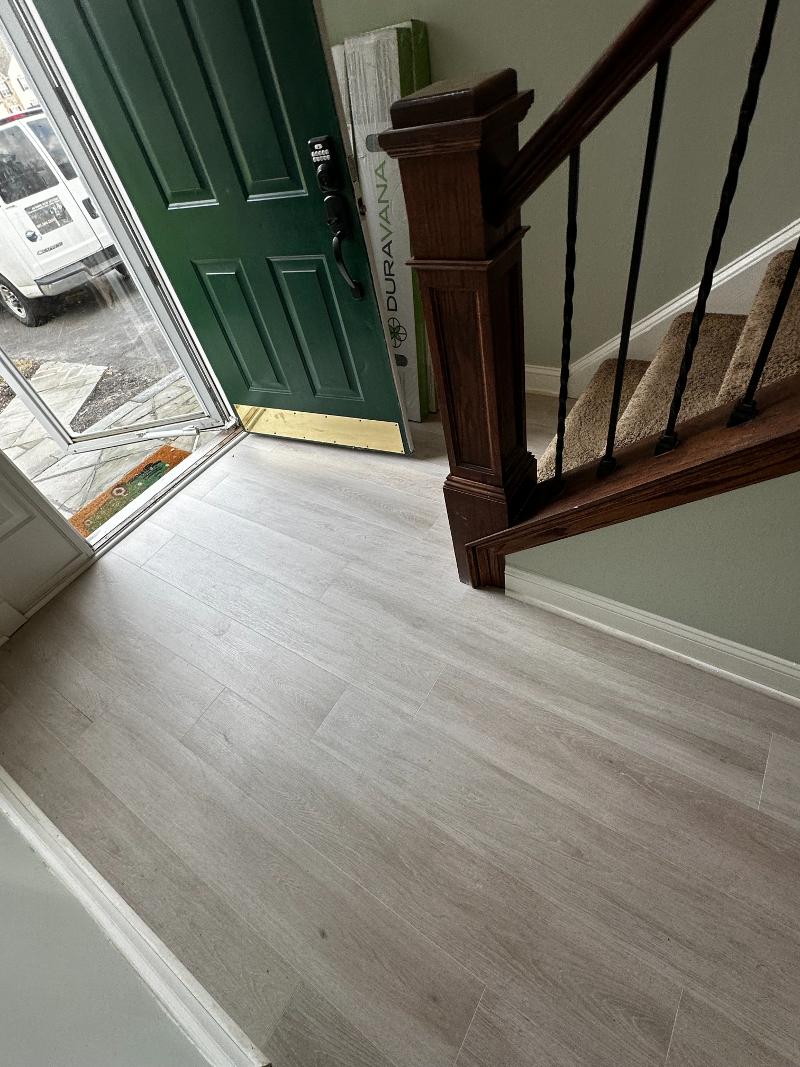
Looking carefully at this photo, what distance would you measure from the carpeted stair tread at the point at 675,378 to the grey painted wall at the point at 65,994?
165 centimetres

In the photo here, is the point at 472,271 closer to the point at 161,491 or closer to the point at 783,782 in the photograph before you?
the point at 783,782

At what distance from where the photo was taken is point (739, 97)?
150cm

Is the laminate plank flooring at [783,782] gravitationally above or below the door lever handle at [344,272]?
below

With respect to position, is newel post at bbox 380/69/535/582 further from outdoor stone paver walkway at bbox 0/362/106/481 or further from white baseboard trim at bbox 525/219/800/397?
outdoor stone paver walkway at bbox 0/362/106/481

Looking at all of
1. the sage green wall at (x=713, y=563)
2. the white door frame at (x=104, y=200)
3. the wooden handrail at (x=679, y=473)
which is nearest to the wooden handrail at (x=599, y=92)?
the wooden handrail at (x=679, y=473)

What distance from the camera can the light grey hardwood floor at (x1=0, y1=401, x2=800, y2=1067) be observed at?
39.4 inches

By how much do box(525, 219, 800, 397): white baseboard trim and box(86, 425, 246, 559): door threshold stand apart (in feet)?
5.34

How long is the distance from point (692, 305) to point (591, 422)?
2.27 feet

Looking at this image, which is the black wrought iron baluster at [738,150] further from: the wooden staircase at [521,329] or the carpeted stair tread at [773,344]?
the carpeted stair tread at [773,344]

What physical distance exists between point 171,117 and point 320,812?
7.42 feet

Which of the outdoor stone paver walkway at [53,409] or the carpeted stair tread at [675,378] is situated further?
the outdoor stone paver walkway at [53,409]

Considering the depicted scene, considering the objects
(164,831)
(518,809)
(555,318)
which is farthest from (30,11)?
(518,809)

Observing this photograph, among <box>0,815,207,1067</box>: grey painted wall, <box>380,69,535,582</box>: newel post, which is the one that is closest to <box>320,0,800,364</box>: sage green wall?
<box>380,69,535,582</box>: newel post

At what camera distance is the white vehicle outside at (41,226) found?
2.50 m
